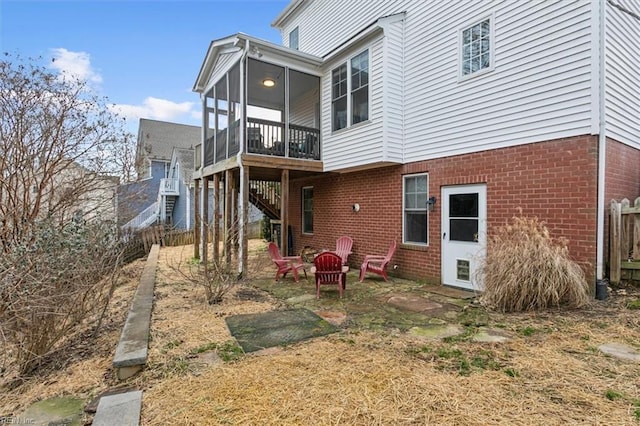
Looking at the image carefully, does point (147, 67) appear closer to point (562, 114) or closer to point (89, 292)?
point (89, 292)

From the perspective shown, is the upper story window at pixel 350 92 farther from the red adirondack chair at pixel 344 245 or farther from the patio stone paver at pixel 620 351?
the patio stone paver at pixel 620 351

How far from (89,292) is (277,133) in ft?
19.7

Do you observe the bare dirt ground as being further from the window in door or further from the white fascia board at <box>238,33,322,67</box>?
the white fascia board at <box>238,33,322,67</box>

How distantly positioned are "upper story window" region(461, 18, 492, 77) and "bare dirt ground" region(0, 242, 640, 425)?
465cm

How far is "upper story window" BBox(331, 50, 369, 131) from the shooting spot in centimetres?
821

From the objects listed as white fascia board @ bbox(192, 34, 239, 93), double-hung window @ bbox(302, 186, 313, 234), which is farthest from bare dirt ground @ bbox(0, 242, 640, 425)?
double-hung window @ bbox(302, 186, 313, 234)

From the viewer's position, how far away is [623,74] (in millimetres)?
5668

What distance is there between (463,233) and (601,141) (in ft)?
8.80

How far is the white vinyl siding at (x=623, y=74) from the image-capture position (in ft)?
17.4

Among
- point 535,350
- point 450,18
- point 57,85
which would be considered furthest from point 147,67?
point 535,350

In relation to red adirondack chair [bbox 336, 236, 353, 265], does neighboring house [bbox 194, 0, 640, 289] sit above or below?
above

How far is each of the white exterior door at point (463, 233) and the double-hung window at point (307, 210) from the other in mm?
5563

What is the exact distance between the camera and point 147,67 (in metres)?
14.2

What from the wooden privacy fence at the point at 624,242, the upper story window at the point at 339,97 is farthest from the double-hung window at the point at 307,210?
the wooden privacy fence at the point at 624,242
